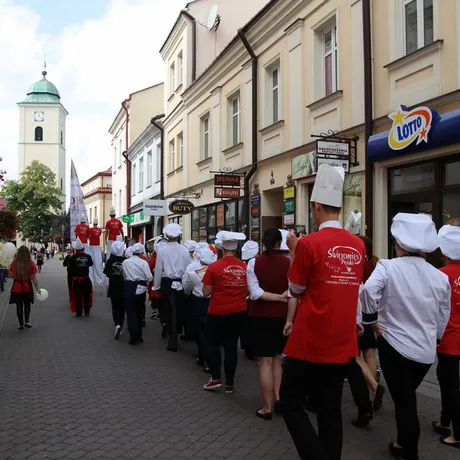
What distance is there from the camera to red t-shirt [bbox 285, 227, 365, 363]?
3.31m

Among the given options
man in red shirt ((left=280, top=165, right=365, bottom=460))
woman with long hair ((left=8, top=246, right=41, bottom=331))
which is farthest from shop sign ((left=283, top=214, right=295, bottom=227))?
man in red shirt ((left=280, top=165, right=365, bottom=460))

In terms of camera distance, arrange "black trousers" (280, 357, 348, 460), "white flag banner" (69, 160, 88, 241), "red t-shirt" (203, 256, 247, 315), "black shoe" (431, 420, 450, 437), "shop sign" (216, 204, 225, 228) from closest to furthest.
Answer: "black trousers" (280, 357, 348, 460) < "black shoe" (431, 420, 450, 437) < "red t-shirt" (203, 256, 247, 315) < "white flag banner" (69, 160, 88, 241) < "shop sign" (216, 204, 225, 228)

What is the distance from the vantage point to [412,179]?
9.80 metres

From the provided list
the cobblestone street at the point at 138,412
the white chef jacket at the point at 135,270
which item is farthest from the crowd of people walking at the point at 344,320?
the white chef jacket at the point at 135,270

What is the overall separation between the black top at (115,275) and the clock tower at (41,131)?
85.3 metres

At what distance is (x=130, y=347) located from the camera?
861 centimetres

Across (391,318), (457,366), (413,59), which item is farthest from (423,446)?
(413,59)

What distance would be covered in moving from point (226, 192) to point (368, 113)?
6.33 metres

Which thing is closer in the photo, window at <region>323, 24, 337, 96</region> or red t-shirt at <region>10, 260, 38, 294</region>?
red t-shirt at <region>10, 260, 38, 294</region>

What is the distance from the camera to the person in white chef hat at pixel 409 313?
149 inches

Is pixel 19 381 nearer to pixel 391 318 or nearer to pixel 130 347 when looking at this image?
pixel 130 347

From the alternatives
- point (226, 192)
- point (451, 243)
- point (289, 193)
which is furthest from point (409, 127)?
point (226, 192)

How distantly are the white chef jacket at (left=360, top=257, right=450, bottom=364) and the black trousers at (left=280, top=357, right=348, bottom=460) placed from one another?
0.64 meters

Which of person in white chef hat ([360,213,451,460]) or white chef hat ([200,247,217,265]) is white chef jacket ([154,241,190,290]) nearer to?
white chef hat ([200,247,217,265])
